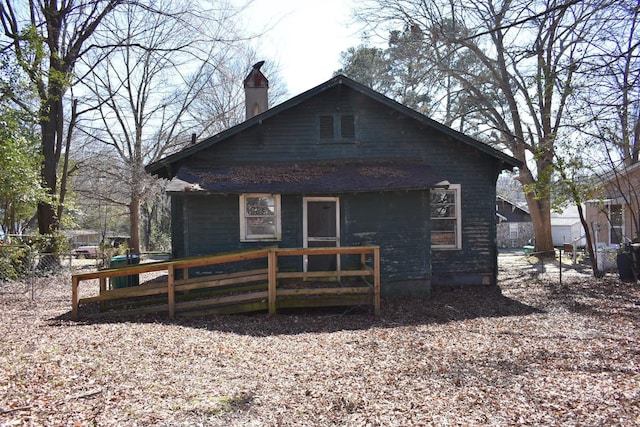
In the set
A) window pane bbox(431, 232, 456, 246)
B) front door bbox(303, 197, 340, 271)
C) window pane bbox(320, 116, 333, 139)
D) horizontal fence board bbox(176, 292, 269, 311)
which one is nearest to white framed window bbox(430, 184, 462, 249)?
window pane bbox(431, 232, 456, 246)

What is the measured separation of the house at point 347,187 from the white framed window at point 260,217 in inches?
1.0

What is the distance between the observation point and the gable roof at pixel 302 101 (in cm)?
1180

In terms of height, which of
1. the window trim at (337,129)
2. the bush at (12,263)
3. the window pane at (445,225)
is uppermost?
the window trim at (337,129)

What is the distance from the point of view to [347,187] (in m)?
10.7

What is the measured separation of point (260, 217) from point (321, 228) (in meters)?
1.62

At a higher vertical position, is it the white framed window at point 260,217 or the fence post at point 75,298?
the white framed window at point 260,217

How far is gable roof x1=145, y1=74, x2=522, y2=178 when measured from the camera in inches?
465

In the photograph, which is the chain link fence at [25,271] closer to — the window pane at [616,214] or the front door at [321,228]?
the front door at [321,228]

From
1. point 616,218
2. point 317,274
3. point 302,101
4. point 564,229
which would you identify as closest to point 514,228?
point 564,229

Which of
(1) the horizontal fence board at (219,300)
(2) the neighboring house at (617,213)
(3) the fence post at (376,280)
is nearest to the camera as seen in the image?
(1) the horizontal fence board at (219,300)

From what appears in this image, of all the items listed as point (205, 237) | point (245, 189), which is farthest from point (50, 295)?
point (245, 189)

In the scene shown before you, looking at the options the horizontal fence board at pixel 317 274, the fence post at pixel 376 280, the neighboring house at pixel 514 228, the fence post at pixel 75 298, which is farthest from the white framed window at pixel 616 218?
the fence post at pixel 75 298

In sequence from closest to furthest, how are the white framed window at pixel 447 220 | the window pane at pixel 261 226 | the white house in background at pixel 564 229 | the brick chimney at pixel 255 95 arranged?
the window pane at pixel 261 226
the white framed window at pixel 447 220
the brick chimney at pixel 255 95
the white house in background at pixel 564 229

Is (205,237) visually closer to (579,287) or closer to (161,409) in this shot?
(161,409)
